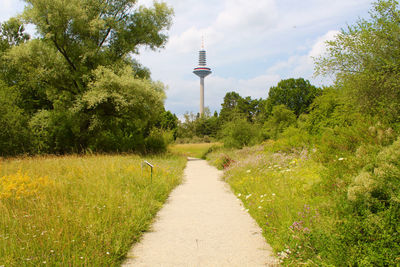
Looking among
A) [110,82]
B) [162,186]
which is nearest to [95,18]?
[110,82]

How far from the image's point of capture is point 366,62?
796cm

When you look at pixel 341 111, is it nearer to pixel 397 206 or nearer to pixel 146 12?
pixel 397 206

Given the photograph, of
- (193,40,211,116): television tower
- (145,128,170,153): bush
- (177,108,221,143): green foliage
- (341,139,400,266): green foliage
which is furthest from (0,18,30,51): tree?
(193,40,211,116): television tower

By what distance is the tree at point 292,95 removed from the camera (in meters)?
45.4

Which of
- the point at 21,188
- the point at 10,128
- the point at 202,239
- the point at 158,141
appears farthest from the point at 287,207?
the point at 158,141

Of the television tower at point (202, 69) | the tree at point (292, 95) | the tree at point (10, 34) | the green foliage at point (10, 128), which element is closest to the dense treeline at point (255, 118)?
the tree at point (292, 95)

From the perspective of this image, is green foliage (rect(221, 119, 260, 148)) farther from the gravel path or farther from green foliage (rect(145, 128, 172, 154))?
the gravel path

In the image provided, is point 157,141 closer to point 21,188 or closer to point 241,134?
point 241,134

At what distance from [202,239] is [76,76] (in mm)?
16713

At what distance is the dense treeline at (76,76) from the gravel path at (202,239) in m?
11.0

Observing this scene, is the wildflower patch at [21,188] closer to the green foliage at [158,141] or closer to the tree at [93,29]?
the tree at [93,29]

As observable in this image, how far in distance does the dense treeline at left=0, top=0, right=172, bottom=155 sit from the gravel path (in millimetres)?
10990

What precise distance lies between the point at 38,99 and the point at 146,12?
10475 millimetres

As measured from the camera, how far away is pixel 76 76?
17594 mm
